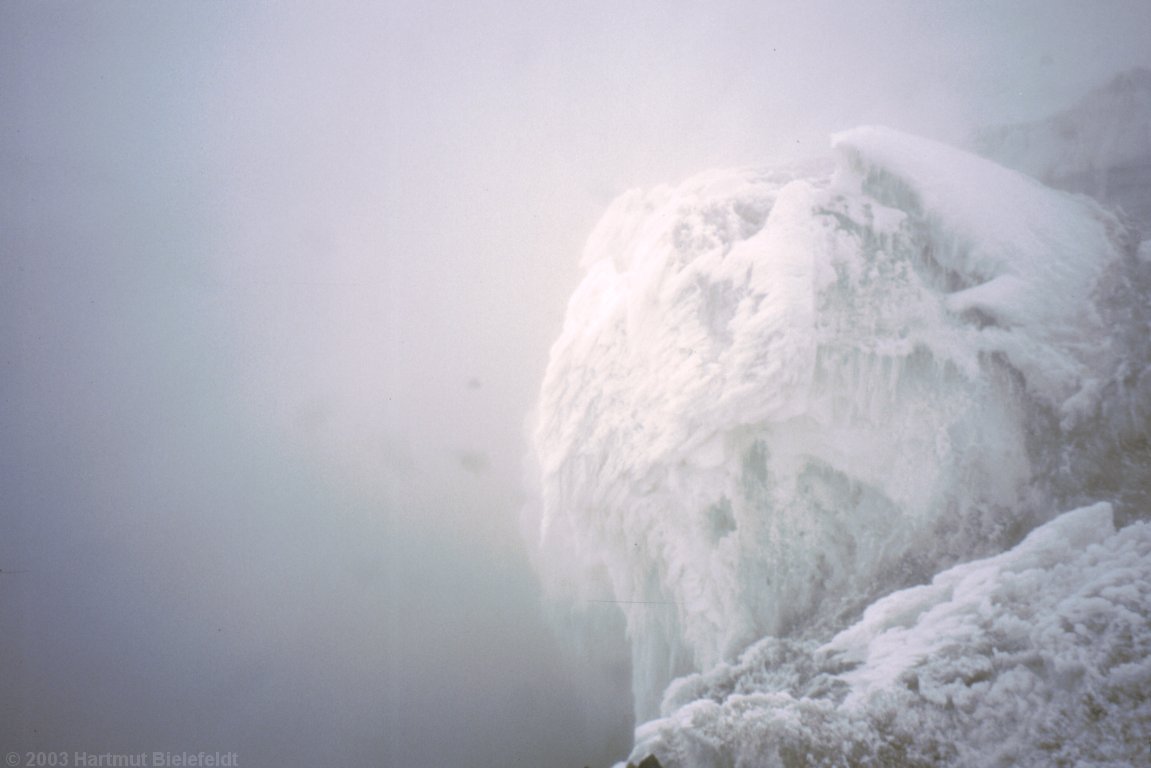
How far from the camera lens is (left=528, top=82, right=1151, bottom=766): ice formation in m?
2.37

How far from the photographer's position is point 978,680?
2252 millimetres

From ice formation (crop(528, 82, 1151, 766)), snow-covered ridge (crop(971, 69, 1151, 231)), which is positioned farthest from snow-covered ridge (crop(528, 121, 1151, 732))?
snow-covered ridge (crop(971, 69, 1151, 231))

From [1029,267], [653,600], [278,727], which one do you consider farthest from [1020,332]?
[278,727]

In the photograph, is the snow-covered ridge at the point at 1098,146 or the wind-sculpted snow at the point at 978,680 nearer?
the wind-sculpted snow at the point at 978,680

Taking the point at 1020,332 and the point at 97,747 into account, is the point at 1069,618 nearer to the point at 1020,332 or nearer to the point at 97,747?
the point at 1020,332

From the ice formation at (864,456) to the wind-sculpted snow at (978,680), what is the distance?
1cm

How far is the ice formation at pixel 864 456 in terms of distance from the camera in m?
2.37

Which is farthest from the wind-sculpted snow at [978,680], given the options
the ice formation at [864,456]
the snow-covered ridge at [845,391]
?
the snow-covered ridge at [845,391]

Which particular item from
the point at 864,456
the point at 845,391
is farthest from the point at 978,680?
the point at 845,391

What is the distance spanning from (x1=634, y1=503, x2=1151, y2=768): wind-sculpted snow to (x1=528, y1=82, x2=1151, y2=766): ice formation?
0.4 inches

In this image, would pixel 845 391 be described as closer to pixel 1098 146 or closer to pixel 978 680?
pixel 978 680

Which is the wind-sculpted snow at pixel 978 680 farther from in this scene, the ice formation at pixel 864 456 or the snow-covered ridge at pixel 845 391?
the snow-covered ridge at pixel 845 391

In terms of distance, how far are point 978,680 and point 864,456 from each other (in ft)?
3.72

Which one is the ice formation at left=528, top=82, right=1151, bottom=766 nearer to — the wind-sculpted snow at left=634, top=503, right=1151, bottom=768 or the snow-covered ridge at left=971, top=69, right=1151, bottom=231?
the wind-sculpted snow at left=634, top=503, right=1151, bottom=768
